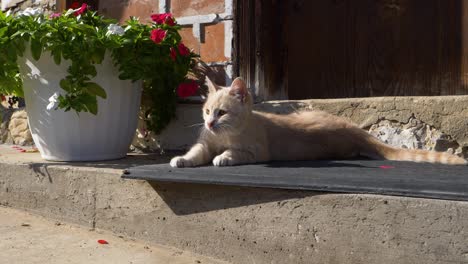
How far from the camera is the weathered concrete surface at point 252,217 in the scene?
1.72 m

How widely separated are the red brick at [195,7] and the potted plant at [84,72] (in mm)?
334

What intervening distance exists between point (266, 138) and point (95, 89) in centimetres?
119

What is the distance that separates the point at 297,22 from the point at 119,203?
6.64 feet

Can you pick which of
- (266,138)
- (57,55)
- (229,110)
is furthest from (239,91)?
(57,55)

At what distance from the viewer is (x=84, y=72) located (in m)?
3.14

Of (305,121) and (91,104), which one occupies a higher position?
(91,104)

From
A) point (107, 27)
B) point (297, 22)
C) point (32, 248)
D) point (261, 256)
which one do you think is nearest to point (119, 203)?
point (32, 248)

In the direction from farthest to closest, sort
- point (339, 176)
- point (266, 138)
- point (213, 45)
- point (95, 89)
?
point (213, 45) < point (95, 89) < point (266, 138) < point (339, 176)

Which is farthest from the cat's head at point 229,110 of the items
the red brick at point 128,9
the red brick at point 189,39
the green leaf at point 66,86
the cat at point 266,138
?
the red brick at point 128,9

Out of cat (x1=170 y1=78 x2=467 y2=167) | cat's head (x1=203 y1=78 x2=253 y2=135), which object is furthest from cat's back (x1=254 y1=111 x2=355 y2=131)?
cat's head (x1=203 y1=78 x2=253 y2=135)

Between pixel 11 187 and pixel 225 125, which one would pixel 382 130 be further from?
pixel 11 187

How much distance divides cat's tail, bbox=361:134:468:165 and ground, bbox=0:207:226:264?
3.88 feet

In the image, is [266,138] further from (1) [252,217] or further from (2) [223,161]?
(1) [252,217]

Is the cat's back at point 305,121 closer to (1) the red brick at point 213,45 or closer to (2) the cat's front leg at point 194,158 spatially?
(2) the cat's front leg at point 194,158
